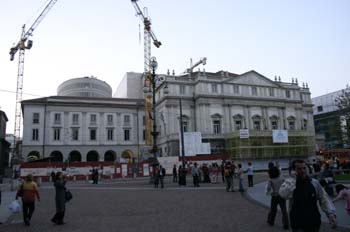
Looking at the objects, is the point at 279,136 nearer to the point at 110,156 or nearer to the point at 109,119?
the point at 109,119

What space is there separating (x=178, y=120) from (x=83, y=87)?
131ft

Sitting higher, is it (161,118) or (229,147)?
(161,118)

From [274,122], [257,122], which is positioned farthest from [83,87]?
[274,122]

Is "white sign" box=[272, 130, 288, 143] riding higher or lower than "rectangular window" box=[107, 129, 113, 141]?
lower

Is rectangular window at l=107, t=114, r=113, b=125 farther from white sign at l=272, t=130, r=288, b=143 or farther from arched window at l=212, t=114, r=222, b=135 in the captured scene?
white sign at l=272, t=130, r=288, b=143

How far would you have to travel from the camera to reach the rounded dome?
8569 centimetres

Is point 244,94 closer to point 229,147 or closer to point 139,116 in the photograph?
point 229,147

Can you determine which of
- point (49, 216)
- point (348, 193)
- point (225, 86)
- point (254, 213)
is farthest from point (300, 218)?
point (225, 86)

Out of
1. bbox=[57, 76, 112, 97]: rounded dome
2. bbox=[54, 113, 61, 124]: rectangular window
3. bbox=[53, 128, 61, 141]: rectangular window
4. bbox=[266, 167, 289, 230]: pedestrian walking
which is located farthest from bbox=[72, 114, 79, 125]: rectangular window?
bbox=[266, 167, 289, 230]: pedestrian walking

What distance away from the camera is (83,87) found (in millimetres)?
85938

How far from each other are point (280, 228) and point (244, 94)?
54.7 m

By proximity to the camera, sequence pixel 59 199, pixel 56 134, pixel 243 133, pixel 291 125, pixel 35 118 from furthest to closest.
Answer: pixel 291 125 → pixel 56 134 → pixel 35 118 → pixel 243 133 → pixel 59 199

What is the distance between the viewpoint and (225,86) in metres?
60.0

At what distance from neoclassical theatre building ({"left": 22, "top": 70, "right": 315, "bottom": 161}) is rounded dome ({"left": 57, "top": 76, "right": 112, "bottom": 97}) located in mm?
24371
